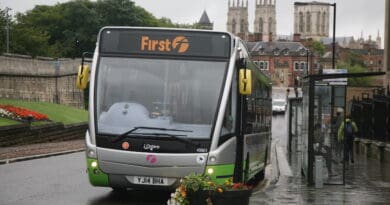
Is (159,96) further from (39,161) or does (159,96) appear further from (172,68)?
(39,161)

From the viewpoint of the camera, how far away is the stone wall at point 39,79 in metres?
52.4

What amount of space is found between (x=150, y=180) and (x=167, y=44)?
2435 mm

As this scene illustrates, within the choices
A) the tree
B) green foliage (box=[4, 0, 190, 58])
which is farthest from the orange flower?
green foliage (box=[4, 0, 190, 58])

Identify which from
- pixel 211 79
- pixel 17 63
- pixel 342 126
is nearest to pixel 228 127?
pixel 211 79

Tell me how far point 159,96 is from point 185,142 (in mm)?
951

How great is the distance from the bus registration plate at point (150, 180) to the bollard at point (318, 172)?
5890 mm

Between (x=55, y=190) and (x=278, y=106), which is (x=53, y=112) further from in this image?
(x=278, y=106)

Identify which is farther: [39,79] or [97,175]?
[39,79]

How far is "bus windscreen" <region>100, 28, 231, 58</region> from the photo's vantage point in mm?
14680

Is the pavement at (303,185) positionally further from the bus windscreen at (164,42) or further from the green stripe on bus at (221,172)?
the bus windscreen at (164,42)

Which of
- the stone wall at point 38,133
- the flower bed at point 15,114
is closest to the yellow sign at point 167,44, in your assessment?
the stone wall at point 38,133

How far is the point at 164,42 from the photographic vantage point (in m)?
14.8

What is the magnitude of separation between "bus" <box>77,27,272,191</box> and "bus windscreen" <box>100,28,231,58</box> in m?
0.02

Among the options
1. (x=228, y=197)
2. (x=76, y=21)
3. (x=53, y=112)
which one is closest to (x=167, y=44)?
(x=228, y=197)
